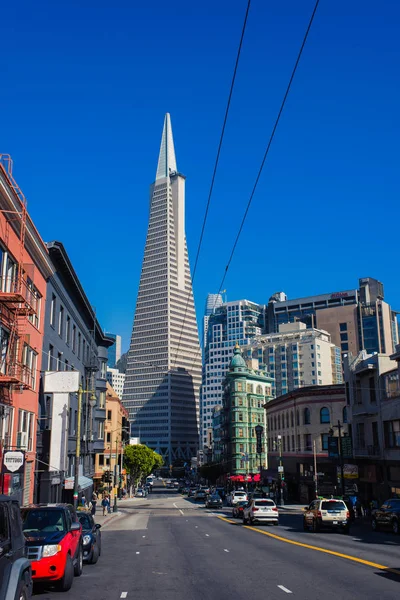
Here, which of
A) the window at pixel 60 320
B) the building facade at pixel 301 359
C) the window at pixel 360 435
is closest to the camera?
the window at pixel 60 320

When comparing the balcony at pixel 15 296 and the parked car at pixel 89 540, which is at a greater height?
the balcony at pixel 15 296

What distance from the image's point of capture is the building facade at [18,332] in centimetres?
2717

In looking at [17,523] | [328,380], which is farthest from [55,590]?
[328,380]

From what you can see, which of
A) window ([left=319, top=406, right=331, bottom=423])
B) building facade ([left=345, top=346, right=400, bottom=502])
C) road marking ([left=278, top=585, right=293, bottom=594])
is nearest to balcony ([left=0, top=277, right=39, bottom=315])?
road marking ([left=278, top=585, right=293, bottom=594])

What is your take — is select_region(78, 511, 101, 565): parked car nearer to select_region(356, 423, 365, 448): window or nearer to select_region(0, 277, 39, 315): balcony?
select_region(0, 277, 39, 315): balcony

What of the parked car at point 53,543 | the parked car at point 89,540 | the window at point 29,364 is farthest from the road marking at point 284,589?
the window at point 29,364

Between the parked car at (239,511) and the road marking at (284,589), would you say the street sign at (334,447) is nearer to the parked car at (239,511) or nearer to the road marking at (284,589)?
the parked car at (239,511)

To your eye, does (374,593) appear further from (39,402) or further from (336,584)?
(39,402)

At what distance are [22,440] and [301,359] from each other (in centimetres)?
15826

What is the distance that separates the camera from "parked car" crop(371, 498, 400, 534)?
30177 millimetres

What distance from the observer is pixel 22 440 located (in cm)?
3117

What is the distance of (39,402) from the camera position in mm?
36781

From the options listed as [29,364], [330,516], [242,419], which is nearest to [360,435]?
[330,516]

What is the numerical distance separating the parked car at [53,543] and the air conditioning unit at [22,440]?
50.8ft
